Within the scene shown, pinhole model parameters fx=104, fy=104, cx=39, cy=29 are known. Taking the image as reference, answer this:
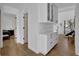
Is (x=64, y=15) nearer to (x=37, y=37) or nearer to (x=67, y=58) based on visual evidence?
(x=37, y=37)

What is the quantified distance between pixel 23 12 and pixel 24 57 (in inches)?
26.6

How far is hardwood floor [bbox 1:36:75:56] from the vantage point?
152 cm

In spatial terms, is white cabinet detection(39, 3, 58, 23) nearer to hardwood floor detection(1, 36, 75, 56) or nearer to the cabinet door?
the cabinet door

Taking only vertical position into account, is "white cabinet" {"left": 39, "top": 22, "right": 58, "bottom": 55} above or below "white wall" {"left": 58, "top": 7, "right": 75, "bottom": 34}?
below

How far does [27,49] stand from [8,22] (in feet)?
1.59

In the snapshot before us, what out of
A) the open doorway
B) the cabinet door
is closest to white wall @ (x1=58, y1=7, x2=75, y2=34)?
the cabinet door

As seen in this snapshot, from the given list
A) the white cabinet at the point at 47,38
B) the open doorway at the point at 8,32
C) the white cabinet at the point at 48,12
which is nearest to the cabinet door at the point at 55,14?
the white cabinet at the point at 48,12

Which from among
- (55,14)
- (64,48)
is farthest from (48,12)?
(64,48)

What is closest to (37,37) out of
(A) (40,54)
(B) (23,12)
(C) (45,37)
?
(C) (45,37)

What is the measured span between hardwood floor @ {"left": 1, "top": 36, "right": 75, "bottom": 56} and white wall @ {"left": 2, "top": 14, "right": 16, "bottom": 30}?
170 mm

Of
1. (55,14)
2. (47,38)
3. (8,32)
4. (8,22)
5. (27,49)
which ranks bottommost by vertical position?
(27,49)

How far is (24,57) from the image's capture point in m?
1.58

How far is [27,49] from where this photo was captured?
1550 mm

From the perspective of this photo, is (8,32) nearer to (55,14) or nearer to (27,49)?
(27,49)
